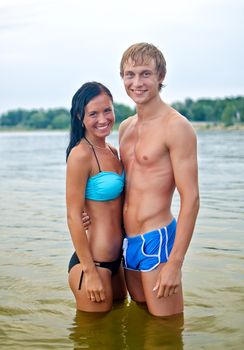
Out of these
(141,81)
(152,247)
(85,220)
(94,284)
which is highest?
(141,81)

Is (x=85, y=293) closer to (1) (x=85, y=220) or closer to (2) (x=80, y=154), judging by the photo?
(1) (x=85, y=220)

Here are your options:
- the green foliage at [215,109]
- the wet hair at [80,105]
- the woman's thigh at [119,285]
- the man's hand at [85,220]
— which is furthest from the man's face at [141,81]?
the green foliage at [215,109]

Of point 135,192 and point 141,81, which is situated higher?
point 141,81

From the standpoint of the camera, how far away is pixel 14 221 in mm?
11852

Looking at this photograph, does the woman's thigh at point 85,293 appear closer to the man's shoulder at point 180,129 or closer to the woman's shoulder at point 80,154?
the woman's shoulder at point 80,154

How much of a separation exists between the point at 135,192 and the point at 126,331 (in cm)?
122

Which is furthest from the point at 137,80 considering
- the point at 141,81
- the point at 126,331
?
the point at 126,331

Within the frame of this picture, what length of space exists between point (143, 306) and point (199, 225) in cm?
513

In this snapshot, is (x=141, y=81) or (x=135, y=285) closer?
(x=141, y=81)

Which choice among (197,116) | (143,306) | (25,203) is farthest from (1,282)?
(197,116)

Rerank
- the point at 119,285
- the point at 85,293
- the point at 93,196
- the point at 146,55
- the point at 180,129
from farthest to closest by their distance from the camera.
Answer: the point at 119,285 → the point at 85,293 → the point at 93,196 → the point at 146,55 → the point at 180,129

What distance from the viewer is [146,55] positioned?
16.9ft

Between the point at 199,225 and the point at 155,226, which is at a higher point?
the point at 155,226

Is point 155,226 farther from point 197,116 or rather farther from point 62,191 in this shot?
Answer: point 197,116
